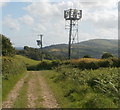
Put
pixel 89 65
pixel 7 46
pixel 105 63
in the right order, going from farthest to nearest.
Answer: pixel 7 46 < pixel 105 63 < pixel 89 65

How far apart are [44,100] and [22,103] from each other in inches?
59.5

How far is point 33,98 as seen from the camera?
1717 cm

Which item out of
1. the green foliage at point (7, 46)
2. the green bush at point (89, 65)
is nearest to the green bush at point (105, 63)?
the green bush at point (89, 65)

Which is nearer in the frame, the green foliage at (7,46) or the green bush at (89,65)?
the green bush at (89,65)

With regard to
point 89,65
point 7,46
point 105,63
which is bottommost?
point 89,65

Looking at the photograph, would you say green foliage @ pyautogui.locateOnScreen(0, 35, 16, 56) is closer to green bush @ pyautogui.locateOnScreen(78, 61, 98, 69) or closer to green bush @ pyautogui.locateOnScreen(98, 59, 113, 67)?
green bush @ pyautogui.locateOnScreen(78, 61, 98, 69)

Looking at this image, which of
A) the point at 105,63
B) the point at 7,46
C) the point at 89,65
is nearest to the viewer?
the point at 89,65

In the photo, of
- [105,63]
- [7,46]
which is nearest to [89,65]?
[105,63]

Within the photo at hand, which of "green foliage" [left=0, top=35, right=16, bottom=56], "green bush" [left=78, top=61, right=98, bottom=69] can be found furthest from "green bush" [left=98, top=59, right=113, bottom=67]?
"green foliage" [left=0, top=35, right=16, bottom=56]

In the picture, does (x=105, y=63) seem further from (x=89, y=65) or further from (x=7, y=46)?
(x=7, y=46)

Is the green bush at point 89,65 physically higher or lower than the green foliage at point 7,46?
lower

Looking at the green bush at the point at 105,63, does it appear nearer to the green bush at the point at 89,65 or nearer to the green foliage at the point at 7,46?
the green bush at the point at 89,65

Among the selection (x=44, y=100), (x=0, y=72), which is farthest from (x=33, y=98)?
(x=0, y=72)

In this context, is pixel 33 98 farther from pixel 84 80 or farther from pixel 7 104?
→ pixel 84 80
